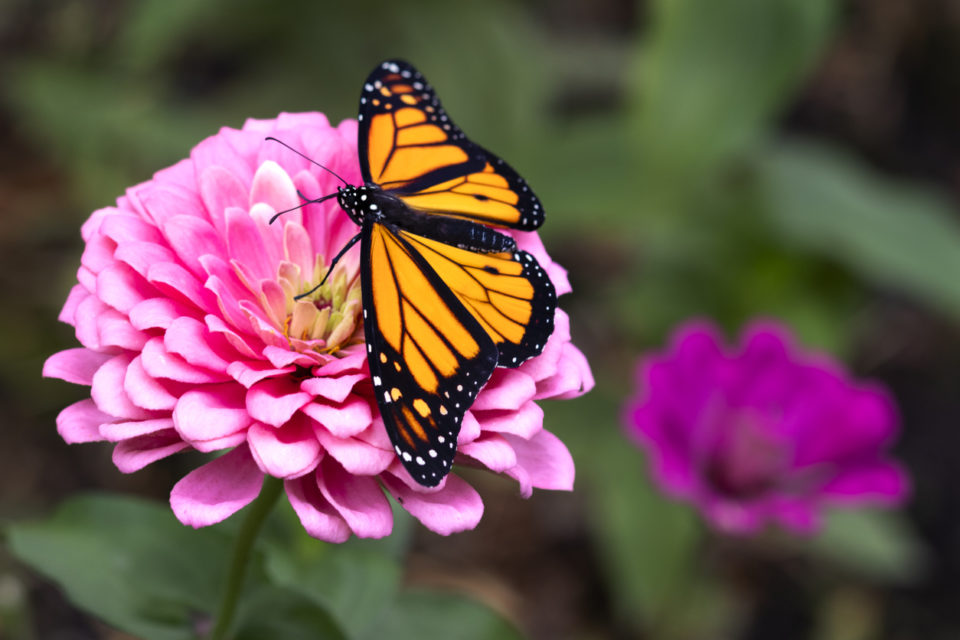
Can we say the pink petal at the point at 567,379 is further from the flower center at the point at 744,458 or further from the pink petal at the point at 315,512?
the flower center at the point at 744,458

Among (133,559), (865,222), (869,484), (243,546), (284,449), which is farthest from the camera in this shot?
(865,222)

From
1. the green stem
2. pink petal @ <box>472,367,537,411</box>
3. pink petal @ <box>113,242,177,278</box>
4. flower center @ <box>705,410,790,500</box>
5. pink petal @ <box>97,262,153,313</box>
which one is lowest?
flower center @ <box>705,410,790,500</box>

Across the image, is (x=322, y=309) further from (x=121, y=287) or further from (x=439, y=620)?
(x=439, y=620)

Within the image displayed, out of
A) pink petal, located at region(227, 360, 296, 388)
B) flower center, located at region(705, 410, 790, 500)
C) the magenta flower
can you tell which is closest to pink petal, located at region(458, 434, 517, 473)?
pink petal, located at region(227, 360, 296, 388)

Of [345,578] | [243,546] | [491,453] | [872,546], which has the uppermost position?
[491,453]

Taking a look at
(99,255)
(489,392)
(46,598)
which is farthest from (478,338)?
(46,598)

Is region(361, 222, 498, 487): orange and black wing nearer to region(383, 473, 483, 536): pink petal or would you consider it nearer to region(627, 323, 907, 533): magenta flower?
region(383, 473, 483, 536): pink petal

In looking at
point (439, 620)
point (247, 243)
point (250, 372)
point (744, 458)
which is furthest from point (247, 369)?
point (744, 458)
